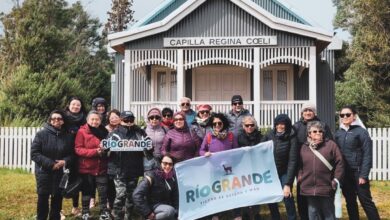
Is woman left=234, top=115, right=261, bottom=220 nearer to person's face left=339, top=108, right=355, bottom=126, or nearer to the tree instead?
person's face left=339, top=108, right=355, bottom=126

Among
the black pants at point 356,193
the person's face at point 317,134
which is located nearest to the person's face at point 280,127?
the person's face at point 317,134

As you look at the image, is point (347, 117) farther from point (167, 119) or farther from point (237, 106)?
point (167, 119)

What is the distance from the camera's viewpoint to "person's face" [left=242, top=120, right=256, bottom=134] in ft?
24.1

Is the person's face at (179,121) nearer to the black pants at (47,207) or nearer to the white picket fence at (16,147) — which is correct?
the black pants at (47,207)

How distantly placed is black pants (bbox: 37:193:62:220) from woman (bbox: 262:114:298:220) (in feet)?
10.8

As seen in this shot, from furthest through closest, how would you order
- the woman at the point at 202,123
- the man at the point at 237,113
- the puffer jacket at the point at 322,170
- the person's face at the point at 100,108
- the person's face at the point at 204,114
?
the person's face at the point at 100,108 → the man at the point at 237,113 → the person's face at the point at 204,114 → the woman at the point at 202,123 → the puffer jacket at the point at 322,170

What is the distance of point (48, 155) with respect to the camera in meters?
7.25

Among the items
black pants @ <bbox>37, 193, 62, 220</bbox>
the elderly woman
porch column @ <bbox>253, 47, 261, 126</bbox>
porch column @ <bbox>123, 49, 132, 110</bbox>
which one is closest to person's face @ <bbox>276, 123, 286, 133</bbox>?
the elderly woman

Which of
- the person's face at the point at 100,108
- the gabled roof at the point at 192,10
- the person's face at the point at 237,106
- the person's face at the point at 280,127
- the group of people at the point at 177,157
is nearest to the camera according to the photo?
the group of people at the point at 177,157

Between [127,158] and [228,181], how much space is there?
1550 millimetres

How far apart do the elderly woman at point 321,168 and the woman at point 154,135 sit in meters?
2.17

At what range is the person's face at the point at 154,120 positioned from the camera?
296 inches

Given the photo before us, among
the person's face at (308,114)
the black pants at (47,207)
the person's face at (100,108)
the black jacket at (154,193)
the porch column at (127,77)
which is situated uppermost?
the porch column at (127,77)

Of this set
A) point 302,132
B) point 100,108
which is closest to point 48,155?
point 100,108
